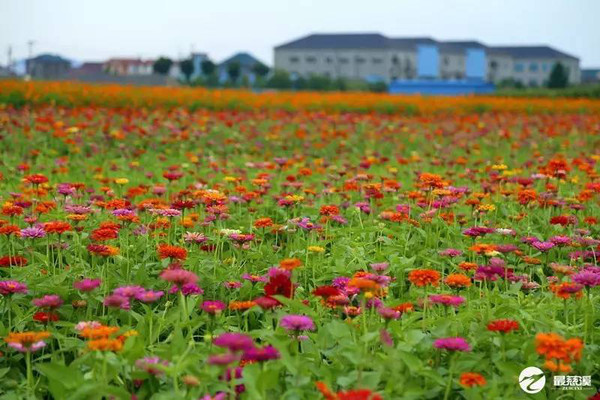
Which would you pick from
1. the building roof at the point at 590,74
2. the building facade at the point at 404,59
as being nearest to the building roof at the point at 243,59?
the building facade at the point at 404,59

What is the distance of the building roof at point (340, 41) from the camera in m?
69.8

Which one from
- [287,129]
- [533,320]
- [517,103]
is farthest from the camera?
[517,103]

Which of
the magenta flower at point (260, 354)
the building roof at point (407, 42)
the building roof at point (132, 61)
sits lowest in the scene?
the magenta flower at point (260, 354)

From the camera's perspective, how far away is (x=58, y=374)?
201 cm

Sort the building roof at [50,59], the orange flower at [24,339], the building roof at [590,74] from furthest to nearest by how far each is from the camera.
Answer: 1. the building roof at [590,74]
2. the building roof at [50,59]
3. the orange flower at [24,339]

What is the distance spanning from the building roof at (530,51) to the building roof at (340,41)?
17.2 metres

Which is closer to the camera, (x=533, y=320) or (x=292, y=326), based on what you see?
(x=292, y=326)

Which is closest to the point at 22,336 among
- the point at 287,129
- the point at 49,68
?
the point at 287,129

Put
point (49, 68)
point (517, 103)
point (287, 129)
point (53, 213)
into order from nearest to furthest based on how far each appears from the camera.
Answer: point (53, 213) → point (287, 129) → point (517, 103) → point (49, 68)

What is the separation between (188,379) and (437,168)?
19.3 feet

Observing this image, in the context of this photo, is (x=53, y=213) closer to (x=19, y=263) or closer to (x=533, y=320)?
(x=19, y=263)

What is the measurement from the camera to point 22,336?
6.44 ft

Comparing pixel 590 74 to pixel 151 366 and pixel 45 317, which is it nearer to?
pixel 45 317

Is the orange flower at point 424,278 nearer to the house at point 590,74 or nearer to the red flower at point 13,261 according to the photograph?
the red flower at point 13,261
